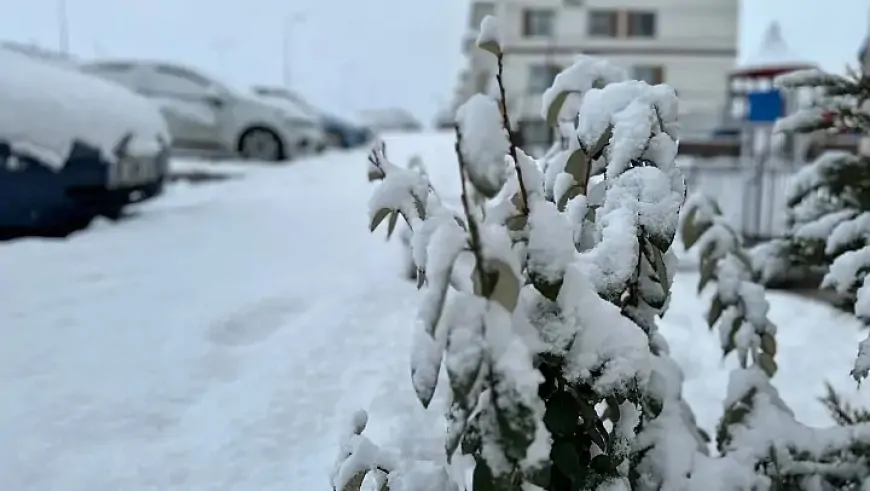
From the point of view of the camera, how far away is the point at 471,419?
3.43 feet

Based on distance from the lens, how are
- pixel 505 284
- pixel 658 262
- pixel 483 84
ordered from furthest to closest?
pixel 483 84
pixel 658 262
pixel 505 284

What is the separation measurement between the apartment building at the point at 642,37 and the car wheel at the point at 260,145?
18.4 m

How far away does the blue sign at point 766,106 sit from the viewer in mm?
9016

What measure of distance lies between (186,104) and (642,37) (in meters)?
22.7

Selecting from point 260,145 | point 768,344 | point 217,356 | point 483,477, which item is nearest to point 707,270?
point 768,344

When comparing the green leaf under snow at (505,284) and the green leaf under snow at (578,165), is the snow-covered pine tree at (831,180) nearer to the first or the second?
the green leaf under snow at (578,165)

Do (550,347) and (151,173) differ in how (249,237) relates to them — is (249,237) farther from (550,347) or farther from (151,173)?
(550,347)

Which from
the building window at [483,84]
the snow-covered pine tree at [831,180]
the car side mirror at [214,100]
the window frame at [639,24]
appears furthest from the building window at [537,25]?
the snow-covered pine tree at [831,180]

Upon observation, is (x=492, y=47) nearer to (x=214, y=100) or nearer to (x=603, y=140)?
(x=603, y=140)

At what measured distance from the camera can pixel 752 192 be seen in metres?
6.18

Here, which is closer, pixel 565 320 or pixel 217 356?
pixel 565 320

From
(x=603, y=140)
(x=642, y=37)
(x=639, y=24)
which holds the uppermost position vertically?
(x=639, y=24)

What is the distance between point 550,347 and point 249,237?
466cm

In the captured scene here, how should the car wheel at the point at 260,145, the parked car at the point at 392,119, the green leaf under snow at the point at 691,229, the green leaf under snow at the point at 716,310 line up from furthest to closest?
the parked car at the point at 392,119
the car wheel at the point at 260,145
the green leaf under snow at the point at 691,229
the green leaf under snow at the point at 716,310
